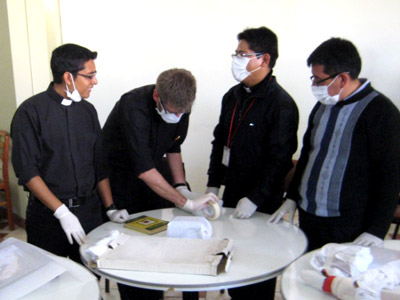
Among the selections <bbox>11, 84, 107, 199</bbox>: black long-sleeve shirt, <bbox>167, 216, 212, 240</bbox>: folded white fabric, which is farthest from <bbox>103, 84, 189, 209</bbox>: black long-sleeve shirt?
<bbox>167, 216, 212, 240</bbox>: folded white fabric

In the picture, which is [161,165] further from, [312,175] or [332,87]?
[332,87]

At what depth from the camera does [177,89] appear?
1610 millimetres

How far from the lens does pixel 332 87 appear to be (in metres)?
1.50

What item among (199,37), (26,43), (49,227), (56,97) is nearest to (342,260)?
(49,227)

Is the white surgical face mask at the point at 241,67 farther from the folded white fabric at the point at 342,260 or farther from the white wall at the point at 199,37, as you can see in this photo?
the white wall at the point at 199,37

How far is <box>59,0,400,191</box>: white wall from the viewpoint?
297 centimetres

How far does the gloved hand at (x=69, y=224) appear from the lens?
1.49 m

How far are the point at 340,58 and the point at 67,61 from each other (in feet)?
3.69

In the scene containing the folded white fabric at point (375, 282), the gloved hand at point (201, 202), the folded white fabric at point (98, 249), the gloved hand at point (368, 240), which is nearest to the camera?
the folded white fabric at point (375, 282)

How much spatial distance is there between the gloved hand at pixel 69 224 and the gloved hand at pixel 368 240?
1.08 metres

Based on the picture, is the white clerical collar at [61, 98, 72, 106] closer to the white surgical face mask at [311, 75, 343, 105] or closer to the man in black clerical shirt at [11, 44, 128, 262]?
the man in black clerical shirt at [11, 44, 128, 262]

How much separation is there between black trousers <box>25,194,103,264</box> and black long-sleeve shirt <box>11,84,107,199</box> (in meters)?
0.08

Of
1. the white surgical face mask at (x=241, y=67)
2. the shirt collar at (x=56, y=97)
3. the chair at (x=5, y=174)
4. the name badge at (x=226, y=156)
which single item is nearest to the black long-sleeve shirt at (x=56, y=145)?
the shirt collar at (x=56, y=97)

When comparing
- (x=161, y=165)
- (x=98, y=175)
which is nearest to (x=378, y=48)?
(x=161, y=165)
